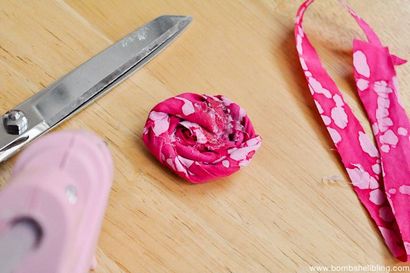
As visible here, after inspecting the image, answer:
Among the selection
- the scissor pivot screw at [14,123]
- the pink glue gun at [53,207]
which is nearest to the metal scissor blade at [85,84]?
the scissor pivot screw at [14,123]

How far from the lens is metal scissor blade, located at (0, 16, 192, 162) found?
51cm

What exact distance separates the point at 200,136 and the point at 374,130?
0.21m

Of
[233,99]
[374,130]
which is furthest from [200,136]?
[374,130]

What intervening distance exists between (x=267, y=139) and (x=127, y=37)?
0.58 ft

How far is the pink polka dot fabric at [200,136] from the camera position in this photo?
1.75ft

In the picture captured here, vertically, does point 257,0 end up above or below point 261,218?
above

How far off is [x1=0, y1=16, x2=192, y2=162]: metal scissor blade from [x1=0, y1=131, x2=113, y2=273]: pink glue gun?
143 mm

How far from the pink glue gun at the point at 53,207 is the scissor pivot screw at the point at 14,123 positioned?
141mm

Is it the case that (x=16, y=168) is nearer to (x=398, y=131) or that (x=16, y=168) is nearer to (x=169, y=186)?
(x=169, y=186)

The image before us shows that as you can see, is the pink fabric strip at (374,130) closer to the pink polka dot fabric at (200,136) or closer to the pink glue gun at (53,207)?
the pink polka dot fabric at (200,136)

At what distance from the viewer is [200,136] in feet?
1.81

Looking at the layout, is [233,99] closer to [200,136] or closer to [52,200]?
[200,136]

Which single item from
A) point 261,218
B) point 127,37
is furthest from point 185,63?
point 261,218

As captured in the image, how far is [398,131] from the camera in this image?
64cm
